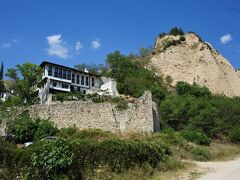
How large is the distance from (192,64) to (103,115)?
133 feet

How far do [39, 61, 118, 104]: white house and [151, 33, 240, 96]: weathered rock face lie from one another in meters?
18.3

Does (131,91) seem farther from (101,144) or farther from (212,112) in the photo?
(101,144)

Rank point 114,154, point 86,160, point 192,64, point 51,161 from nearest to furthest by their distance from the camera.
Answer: point 51,161 < point 86,160 < point 114,154 < point 192,64

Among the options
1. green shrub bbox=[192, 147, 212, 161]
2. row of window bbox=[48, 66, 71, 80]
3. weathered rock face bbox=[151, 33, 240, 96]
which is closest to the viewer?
green shrub bbox=[192, 147, 212, 161]

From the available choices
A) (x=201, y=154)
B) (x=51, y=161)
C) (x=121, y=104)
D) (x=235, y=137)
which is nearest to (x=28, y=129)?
(x=121, y=104)

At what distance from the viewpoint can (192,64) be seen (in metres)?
70.1

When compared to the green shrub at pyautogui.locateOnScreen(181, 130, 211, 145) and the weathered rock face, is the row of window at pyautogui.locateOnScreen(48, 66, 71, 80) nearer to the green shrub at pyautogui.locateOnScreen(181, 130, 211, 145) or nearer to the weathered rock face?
the green shrub at pyautogui.locateOnScreen(181, 130, 211, 145)

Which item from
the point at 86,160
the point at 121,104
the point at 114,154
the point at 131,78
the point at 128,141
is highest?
the point at 131,78

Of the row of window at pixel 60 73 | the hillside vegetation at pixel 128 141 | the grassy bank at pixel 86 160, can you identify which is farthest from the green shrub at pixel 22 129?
the grassy bank at pixel 86 160

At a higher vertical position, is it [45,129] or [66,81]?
[66,81]

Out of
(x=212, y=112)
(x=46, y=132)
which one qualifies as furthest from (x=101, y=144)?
(x=212, y=112)

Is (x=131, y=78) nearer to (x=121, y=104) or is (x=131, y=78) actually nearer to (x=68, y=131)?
(x=121, y=104)

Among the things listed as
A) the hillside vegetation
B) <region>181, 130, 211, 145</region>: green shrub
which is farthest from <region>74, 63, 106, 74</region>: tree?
<region>181, 130, 211, 145</region>: green shrub

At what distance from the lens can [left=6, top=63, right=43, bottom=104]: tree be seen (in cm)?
4556
